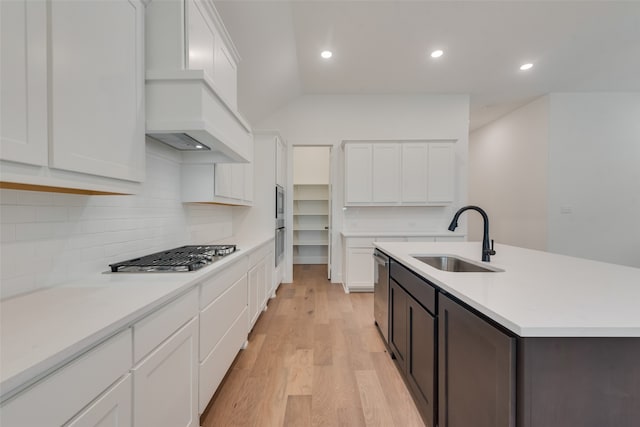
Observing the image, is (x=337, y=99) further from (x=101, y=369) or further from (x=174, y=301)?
(x=101, y=369)

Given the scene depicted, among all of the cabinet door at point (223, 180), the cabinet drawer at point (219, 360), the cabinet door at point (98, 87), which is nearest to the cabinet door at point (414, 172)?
the cabinet door at point (223, 180)

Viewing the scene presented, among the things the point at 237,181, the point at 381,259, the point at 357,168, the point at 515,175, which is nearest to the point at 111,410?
the point at 381,259

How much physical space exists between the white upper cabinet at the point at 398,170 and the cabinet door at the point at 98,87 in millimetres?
3159

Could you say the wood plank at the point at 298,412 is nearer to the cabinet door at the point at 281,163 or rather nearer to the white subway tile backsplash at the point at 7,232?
the white subway tile backsplash at the point at 7,232

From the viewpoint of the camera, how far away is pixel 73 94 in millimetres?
941

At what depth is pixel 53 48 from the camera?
2.84 ft

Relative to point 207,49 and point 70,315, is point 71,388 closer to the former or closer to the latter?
point 70,315

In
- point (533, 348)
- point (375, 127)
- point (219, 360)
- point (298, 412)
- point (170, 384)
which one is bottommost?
point (298, 412)

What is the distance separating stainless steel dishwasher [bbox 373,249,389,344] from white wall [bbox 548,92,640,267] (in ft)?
13.1

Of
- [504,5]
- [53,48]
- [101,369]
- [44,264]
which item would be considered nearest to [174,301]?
[101,369]

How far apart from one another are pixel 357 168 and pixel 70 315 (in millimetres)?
3739

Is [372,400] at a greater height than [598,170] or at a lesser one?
lesser

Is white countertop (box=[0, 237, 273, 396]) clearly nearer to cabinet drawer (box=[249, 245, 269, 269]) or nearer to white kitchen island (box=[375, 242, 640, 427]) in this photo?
cabinet drawer (box=[249, 245, 269, 269])

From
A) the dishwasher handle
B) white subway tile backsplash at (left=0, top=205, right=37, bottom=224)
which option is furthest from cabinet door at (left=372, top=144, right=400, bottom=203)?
white subway tile backsplash at (left=0, top=205, right=37, bottom=224)
